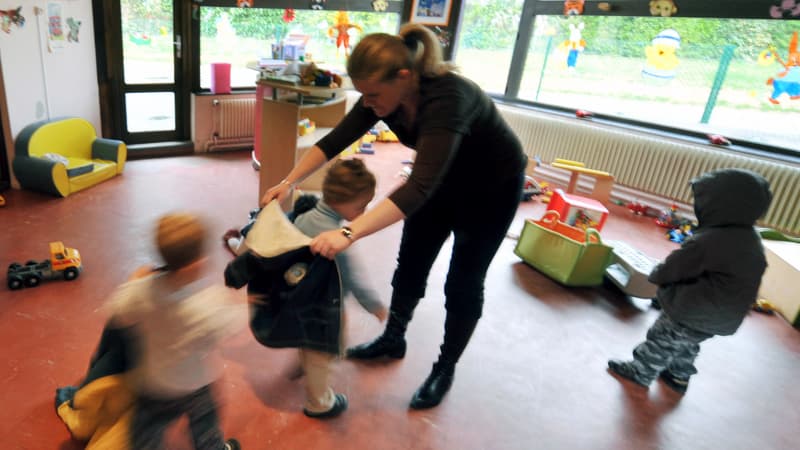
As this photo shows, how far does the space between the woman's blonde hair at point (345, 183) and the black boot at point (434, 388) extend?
0.79 m

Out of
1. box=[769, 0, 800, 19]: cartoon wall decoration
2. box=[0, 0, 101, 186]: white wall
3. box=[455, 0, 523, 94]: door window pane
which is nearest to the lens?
box=[0, 0, 101, 186]: white wall

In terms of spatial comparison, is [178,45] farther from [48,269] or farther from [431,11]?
[431,11]

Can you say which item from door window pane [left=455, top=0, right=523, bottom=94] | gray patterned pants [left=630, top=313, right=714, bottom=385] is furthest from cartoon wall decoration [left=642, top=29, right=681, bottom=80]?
gray patterned pants [left=630, top=313, right=714, bottom=385]

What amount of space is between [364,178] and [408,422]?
0.90 metres

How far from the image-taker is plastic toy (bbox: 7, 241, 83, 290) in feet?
7.14

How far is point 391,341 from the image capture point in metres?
2.05

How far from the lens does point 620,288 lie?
2.85 meters

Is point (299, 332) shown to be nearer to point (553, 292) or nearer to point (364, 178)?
point (364, 178)

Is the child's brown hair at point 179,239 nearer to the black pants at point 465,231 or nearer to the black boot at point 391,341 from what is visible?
the black pants at point 465,231

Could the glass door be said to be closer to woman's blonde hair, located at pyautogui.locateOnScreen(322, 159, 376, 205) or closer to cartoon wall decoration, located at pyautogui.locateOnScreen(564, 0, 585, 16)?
woman's blonde hair, located at pyautogui.locateOnScreen(322, 159, 376, 205)

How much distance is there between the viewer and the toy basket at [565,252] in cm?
285

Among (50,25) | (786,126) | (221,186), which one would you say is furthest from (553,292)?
(50,25)

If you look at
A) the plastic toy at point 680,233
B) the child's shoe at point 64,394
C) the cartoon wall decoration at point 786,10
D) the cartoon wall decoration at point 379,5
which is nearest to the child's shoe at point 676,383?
the plastic toy at point 680,233

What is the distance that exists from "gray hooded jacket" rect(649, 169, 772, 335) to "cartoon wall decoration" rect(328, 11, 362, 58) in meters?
4.41
